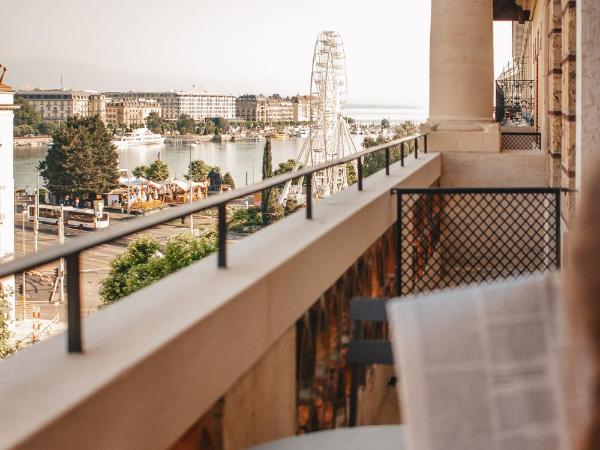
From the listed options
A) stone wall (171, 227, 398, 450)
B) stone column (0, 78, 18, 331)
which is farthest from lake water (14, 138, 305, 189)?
stone wall (171, 227, 398, 450)

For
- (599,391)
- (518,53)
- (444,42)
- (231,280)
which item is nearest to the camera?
(599,391)

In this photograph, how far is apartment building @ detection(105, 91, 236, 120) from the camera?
10462 cm

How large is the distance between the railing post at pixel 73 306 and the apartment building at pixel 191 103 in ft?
335

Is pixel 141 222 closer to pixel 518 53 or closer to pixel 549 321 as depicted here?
pixel 549 321

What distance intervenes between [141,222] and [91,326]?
310mm

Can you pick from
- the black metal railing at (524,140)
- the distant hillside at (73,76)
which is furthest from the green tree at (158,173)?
the black metal railing at (524,140)

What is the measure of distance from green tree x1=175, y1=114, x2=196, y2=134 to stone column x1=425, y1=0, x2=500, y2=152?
83.4 metres

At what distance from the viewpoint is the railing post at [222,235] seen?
2.87 metres

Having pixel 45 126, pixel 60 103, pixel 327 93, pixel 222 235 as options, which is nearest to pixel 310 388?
pixel 222 235

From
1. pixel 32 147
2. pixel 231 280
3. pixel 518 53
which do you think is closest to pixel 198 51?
pixel 32 147

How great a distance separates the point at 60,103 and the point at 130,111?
7962 millimetres

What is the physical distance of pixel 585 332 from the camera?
52 centimetres

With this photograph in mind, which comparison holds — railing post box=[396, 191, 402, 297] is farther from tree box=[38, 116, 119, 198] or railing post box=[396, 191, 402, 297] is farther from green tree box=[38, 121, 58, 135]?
green tree box=[38, 121, 58, 135]

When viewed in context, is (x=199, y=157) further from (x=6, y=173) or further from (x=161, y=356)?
(x=161, y=356)
